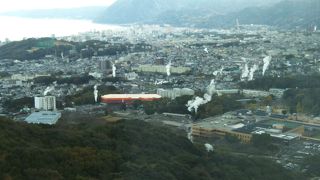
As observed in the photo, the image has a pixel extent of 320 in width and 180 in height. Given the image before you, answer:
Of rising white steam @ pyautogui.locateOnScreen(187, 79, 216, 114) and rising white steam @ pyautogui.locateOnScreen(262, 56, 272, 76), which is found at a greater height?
rising white steam @ pyautogui.locateOnScreen(262, 56, 272, 76)

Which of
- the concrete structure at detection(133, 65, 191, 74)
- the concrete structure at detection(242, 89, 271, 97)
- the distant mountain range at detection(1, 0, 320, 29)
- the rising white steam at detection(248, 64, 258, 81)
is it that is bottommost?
the concrete structure at detection(242, 89, 271, 97)

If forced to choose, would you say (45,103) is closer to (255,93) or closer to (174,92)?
(174,92)

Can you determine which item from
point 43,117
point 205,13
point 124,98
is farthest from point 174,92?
point 205,13

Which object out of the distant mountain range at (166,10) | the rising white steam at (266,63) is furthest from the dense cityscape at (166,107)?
the distant mountain range at (166,10)

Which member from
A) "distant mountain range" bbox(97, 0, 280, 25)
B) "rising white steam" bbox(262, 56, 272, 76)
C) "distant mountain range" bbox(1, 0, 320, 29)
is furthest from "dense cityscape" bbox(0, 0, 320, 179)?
"distant mountain range" bbox(97, 0, 280, 25)

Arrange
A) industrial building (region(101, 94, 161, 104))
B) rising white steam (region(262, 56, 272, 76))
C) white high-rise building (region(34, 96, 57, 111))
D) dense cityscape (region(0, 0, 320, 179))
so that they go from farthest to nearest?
rising white steam (region(262, 56, 272, 76)) → industrial building (region(101, 94, 161, 104)) → white high-rise building (region(34, 96, 57, 111)) → dense cityscape (region(0, 0, 320, 179))

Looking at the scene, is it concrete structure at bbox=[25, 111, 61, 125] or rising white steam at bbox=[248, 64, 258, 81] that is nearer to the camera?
concrete structure at bbox=[25, 111, 61, 125]

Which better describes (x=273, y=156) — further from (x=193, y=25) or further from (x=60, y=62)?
(x=193, y=25)

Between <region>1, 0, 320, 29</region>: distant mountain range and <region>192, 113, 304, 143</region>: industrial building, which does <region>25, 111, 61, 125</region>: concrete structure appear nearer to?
<region>192, 113, 304, 143</region>: industrial building
